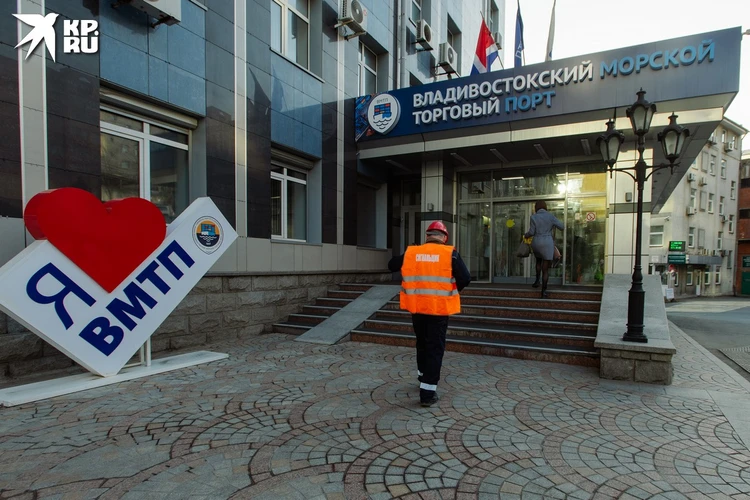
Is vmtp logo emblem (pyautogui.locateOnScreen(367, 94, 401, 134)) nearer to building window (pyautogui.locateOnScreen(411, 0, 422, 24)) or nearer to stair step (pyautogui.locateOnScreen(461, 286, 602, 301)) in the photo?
stair step (pyautogui.locateOnScreen(461, 286, 602, 301))

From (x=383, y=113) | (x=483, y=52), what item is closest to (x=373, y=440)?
(x=383, y=113)

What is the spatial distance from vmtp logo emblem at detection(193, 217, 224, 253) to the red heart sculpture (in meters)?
0.48

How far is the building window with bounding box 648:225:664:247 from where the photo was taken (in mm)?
31719

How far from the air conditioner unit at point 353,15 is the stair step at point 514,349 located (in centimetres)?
824

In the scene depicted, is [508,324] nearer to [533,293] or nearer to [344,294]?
[533,293]

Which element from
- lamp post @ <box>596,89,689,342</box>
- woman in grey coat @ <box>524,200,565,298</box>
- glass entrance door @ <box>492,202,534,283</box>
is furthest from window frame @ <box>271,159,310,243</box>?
lamp post @ <box>596,89,689,342</box>

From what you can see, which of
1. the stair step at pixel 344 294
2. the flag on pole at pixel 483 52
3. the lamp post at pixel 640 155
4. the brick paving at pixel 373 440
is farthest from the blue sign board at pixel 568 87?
the brick paving at pixel 373 440

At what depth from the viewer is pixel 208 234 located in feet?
20.8

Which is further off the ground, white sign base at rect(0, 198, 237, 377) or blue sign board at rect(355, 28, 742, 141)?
blue sign board at rect(355, 28, 742, 141)

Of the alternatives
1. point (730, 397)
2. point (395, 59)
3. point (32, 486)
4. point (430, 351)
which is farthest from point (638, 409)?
point (395, 59)

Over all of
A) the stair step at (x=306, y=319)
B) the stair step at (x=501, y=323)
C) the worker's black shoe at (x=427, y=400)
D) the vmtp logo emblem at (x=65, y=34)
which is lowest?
the stair step at (x=306, y=319)

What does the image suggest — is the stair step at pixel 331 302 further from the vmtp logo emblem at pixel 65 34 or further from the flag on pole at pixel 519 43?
the flag on pole at pixel 519 43

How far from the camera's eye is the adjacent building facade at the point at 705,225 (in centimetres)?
3138

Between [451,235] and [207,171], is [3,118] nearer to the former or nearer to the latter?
[207,171]
